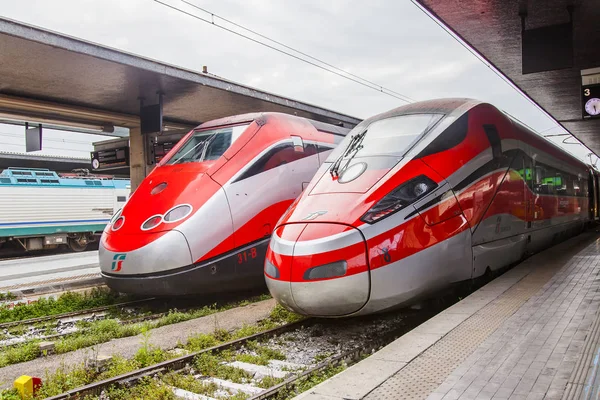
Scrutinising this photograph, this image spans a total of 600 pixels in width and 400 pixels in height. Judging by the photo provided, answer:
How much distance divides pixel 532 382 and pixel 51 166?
95.3 ft

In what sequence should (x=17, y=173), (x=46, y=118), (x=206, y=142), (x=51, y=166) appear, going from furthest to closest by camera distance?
(x=51, y=166)
(x=17, y=173)
(x=46, y=118)
(x=206, y=142)

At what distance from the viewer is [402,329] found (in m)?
6.77

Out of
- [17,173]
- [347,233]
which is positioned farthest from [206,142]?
[17,173]

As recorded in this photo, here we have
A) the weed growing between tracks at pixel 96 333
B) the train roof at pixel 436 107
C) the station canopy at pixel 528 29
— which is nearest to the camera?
the weed growing between tracks at pixel 96 333

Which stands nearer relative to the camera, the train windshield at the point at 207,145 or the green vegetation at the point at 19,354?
the green vegetation at the point at 19,354

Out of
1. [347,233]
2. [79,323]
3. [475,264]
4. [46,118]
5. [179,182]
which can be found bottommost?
[79,323]

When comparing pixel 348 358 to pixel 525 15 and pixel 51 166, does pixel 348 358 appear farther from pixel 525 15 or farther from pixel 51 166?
pixel 51 166

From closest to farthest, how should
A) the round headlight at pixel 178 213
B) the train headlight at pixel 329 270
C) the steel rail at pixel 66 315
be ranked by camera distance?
the train headlight at pixel 329 270
the round headlight at pixel 178 213
the steel rail at pixel 66 315

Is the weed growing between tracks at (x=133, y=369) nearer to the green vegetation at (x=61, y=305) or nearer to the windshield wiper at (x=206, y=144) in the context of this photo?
the windshield wiper at (x=206, y=144)

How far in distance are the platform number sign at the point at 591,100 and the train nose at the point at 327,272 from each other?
8.12m

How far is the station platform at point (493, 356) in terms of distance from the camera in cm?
373

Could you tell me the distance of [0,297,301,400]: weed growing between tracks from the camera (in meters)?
4.78

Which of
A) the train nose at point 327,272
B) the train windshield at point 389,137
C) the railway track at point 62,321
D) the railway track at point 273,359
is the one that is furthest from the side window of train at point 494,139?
the railway track at point 62,321

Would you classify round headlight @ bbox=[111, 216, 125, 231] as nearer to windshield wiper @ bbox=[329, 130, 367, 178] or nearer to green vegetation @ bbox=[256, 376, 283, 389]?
windshield wiper @ bbox=[329, 130, 367, 178]
